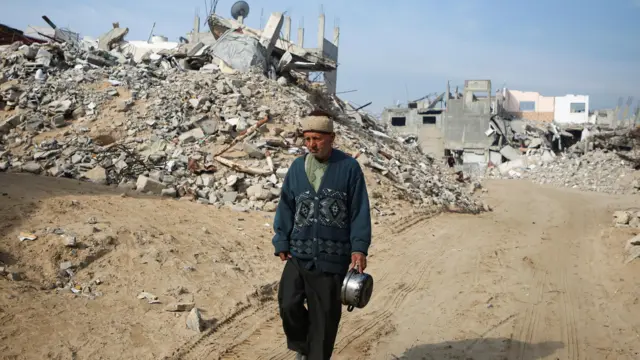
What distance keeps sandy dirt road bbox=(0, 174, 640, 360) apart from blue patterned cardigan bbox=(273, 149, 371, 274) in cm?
123

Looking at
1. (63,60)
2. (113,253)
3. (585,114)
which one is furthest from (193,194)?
(585,114)

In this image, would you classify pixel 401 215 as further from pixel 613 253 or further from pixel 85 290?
pixel 85 290

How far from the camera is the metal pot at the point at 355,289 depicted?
10.4 feet

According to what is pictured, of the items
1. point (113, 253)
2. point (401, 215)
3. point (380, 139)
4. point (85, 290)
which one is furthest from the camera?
point (380, 139)

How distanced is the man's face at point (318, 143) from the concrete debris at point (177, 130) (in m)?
5.48

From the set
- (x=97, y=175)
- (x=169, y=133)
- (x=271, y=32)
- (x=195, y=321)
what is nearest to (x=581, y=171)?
(x=271, y=32)

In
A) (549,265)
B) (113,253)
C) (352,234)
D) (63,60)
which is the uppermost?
(63,60)

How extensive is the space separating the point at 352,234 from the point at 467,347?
5.67ft

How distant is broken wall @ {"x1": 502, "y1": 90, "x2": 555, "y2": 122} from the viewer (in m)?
51.5

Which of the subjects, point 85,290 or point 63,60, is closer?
point 85,290

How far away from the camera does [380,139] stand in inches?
702

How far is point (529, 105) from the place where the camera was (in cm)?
5334

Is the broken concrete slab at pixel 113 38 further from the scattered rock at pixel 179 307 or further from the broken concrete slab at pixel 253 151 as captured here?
the scattered rock at pixel 179 307

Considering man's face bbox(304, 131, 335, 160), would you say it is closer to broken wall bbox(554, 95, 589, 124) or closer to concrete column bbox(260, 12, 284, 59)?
concrete column bbox(260, 12, 284, 59)
